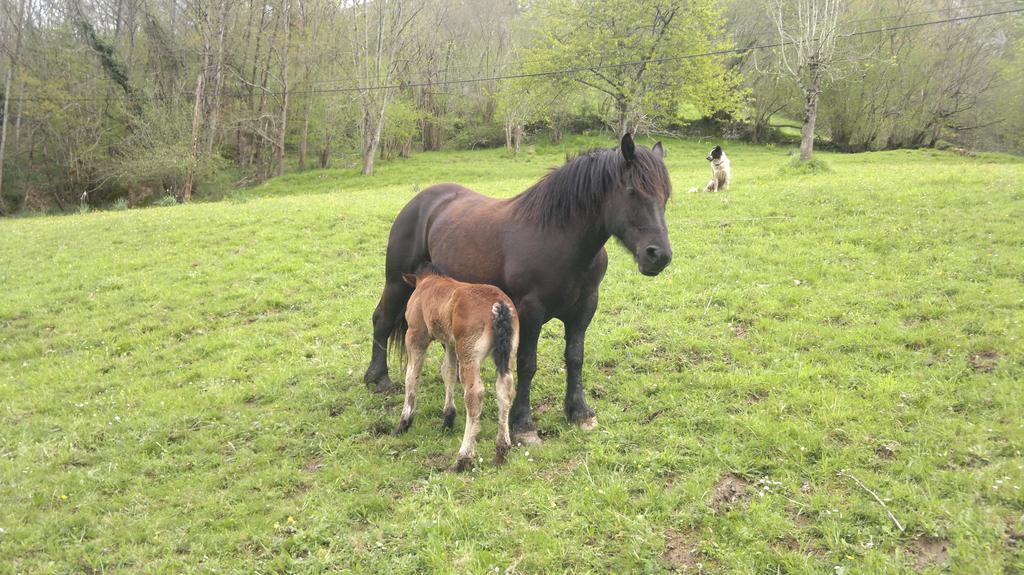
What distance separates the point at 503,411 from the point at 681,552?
1.69 metres

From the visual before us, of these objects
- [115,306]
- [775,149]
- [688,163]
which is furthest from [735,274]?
[775,149]

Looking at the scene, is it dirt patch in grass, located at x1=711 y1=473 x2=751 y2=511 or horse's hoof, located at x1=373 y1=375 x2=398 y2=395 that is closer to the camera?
dirt patch in grass, located at x1=711 y1=473 x2=751 y2=511

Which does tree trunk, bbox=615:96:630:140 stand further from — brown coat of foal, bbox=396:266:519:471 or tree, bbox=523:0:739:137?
brown coat of foal, bbox=396:266:519:471

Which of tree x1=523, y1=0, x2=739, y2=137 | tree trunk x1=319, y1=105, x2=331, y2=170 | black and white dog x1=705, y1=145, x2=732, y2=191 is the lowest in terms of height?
black and white dog x1=705, y1=145, x2=732, y2=191

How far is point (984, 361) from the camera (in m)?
5.56

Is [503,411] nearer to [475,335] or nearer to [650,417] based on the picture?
[475,335]

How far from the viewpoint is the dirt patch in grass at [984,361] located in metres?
5.44

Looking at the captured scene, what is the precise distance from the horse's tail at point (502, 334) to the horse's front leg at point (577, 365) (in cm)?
94

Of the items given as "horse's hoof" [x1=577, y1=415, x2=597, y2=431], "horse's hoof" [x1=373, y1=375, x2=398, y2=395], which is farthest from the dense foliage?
"horse's hoof" [x1=577, y1=415, x2=597, y2=431]

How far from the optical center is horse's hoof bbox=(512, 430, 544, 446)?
499cm

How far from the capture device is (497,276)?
5137mm

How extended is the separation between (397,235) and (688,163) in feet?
90.1

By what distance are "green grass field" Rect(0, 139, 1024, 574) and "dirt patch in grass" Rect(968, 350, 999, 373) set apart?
0.18 ft

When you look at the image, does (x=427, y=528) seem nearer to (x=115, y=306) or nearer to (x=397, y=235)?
(x=397, y=235)
